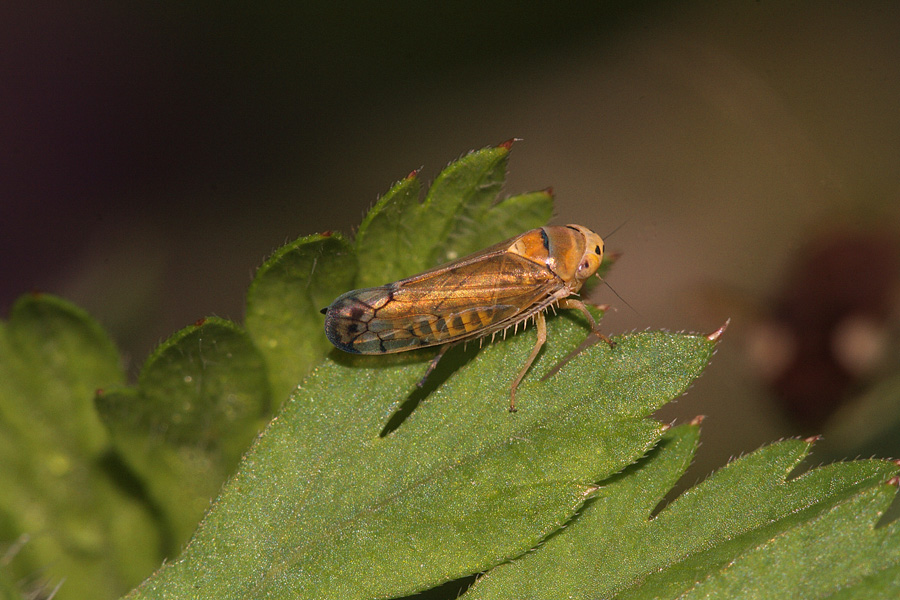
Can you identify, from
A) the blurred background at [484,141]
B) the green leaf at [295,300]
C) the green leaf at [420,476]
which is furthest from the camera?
the blurred background at [484,141]

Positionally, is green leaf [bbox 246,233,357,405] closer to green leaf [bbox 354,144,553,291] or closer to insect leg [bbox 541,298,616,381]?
green leaf [bbox 354,144,553,291]

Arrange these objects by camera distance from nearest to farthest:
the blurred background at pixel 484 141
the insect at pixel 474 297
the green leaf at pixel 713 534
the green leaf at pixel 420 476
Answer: the green leaf at pixel 713 534 → the green leaf at pixel 420 476 → the insect at pixel 474 297 → the blurred background at pixel 484 141

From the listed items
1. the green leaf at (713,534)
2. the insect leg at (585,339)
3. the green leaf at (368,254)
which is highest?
the green leaf at (368,254)

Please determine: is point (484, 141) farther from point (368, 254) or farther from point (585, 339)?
point (585, 339)

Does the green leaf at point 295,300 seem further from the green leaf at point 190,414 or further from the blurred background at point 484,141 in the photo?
the blurred background at point 484,141

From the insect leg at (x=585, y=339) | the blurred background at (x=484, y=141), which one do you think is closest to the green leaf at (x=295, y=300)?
the insect leg at (x=585, y=339)

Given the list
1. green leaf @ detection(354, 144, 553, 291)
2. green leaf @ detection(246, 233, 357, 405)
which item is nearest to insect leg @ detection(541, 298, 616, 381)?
green leaf @ detection(354, 144, 553, 291)

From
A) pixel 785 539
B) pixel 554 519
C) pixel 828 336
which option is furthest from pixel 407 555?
pixel 828 336

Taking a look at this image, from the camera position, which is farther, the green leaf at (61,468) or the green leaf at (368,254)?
the green leaf at (61,468)

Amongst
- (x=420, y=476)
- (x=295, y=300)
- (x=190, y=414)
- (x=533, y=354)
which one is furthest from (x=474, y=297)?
(x=190, y=414)
